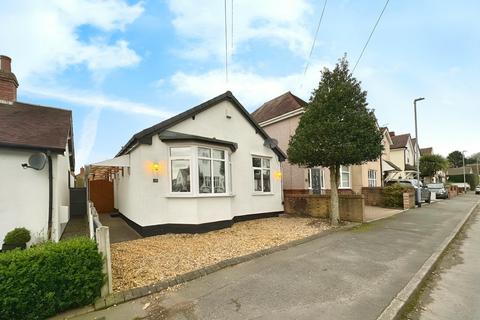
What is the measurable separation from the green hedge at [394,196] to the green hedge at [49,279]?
18810 mm

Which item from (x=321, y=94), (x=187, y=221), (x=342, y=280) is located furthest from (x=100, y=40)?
(x=342, y=280)

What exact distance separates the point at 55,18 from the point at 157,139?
5168mm

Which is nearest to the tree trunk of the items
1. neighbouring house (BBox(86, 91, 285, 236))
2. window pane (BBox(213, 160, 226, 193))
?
neighbouring house (BBox(86, 91, 285, 236))

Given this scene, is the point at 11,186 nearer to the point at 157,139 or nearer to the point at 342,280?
the point at 157,139

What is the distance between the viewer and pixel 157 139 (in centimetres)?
994

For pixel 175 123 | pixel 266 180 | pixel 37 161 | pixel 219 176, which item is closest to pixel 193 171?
pixel 219 176

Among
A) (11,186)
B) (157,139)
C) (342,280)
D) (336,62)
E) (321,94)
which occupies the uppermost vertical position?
(336,62)

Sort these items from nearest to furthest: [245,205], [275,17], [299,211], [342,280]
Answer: [342,280]
[275,17]
[245,205]
[299,211]

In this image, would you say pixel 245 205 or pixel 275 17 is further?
pixel 245 205

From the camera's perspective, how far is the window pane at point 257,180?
13.6 metres

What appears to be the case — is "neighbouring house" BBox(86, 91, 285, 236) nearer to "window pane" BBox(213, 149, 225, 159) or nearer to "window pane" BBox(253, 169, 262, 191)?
"window pane" BBox(213, 149, 225, 159)

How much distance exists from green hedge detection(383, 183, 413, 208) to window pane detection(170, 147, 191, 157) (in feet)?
50.1

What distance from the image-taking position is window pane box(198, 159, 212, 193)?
10.0 meters

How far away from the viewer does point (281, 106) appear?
20109 mm
